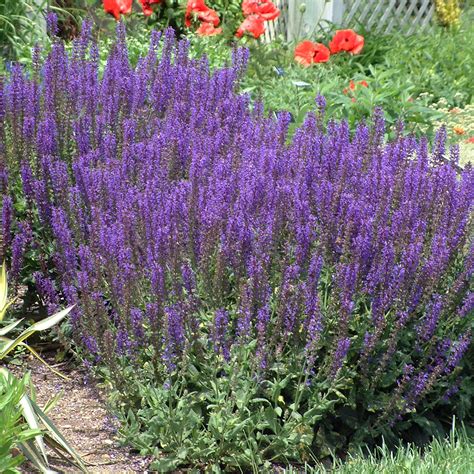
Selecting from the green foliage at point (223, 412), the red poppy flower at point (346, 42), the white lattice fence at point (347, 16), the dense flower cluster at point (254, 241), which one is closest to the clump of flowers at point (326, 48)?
the red poppy flower at point (346, 42)

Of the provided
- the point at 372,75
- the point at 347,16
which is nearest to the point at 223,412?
the point at 372,75

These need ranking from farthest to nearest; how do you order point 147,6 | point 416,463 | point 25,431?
1. point 147,6
2. point 416,463
3. point 25,431

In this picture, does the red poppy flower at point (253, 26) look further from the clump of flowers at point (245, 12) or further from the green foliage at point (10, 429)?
the green foliage at point (10, 429)

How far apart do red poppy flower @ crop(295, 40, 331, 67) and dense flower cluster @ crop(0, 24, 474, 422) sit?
3497 millimetres

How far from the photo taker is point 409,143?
421 centimetres

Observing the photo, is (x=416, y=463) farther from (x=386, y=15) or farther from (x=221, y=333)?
(x=386, y=15)

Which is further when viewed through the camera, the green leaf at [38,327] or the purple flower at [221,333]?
the green leaf at [38,327]

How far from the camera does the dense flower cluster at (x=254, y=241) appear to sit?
11.0 feet

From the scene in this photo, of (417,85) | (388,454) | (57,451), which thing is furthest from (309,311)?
(417,85)

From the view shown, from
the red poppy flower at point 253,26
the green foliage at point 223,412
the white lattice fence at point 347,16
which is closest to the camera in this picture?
the green foliage at point 223,412

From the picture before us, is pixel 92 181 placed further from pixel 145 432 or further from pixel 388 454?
pixel 388 454

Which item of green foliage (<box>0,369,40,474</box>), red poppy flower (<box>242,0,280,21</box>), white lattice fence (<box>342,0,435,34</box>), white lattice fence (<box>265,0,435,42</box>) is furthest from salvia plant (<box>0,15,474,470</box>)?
white lattice fence (<box>342,0,435,34</box>)

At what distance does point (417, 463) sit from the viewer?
324cm

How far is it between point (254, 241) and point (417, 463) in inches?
38.4
